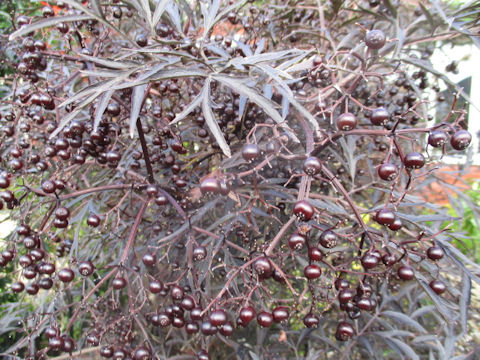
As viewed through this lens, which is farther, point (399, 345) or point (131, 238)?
point (399, 345)

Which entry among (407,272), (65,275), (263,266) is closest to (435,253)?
(407,272)

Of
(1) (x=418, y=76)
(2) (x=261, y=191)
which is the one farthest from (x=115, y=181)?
(1) (x=418, y=76)

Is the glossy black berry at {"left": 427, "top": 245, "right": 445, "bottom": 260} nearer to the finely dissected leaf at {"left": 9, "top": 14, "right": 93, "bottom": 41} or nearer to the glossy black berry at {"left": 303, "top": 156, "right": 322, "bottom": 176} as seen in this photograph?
the glossy black berry at {"left": 303, "top": 156, "right": 322, "bottom": 176}

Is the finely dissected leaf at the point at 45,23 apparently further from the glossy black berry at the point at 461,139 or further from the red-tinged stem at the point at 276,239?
the glossy black berry at the point at 461,139

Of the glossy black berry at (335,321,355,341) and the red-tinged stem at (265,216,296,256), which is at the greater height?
the red-tinged stem at (265,216,296,256)

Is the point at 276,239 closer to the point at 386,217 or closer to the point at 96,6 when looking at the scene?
the point at 386,217

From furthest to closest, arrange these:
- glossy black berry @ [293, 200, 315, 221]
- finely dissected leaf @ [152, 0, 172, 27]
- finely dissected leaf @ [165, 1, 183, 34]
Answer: finely dissected leaf @ [165, 1, 183, 34] < finely dissected leaf @ [152, 0, 172, 27] < glossy black berry @ [293, 200, 315, 221]

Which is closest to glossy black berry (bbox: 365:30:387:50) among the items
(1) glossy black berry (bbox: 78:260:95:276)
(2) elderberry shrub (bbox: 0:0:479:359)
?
(2) elderberry shrub (bbox: 0:0:479:359)

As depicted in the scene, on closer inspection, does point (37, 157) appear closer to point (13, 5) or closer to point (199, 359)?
point (199, 359)
